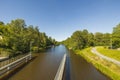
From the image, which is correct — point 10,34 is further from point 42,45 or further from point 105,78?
point 42,45

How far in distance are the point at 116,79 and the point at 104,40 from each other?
8760cm

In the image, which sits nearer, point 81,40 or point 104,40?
point 81,40

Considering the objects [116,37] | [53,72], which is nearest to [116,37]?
[116,37]

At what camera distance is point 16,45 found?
41.1 metres

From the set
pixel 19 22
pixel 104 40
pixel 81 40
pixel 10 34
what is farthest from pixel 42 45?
pixel 10 34

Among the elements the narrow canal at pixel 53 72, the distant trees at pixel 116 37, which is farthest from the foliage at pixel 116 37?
the narrow canal at pixel 53 72

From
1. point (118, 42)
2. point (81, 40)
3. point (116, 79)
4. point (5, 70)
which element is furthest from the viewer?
point (81, 40)

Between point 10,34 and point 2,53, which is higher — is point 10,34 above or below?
above

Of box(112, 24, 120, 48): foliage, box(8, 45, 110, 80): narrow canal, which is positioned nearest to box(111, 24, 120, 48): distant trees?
box(112, 24, 120, 48): foliage

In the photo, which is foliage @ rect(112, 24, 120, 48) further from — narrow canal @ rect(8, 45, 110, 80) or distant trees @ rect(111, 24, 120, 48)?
narrow canal @ rect(8, 45, 110, 80)

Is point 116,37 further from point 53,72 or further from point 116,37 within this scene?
point 53,72

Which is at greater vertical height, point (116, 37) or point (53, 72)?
point (116, 37)

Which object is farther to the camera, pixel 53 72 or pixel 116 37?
pixel 116 37

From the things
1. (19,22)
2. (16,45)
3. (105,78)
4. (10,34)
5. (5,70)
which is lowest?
(105,78)
